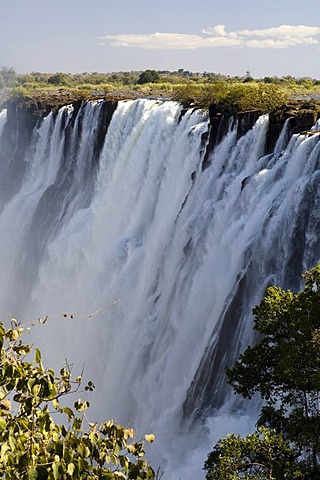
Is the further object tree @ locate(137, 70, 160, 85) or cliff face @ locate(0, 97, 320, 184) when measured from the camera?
tree @ locate(137, 70, 160, 85)

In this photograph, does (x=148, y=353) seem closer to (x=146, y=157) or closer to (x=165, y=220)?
(x=165, y=220)

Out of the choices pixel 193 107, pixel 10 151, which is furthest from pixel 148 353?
pixel 10 151

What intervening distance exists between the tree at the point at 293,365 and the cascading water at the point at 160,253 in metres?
2.29

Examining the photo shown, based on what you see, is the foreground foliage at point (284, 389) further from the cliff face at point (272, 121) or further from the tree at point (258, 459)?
the cliff face at point (272, 121)

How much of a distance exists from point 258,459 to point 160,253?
1395 centimetres

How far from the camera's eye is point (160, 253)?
21922 mm

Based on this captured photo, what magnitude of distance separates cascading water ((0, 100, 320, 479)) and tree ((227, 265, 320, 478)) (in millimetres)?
2285

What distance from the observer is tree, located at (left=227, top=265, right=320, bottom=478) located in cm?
844

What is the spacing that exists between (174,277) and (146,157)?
7895mm

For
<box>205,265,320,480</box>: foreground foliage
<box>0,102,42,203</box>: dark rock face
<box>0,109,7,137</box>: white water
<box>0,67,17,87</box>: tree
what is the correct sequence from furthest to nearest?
1. <box>0,67,17,87</box>: tree
2. <box>0,109,7,137</box>: white water
3. <box>0,102,42,203</box>: dark rock face
4. <box>205,265,320,480</box>: foreground foliage

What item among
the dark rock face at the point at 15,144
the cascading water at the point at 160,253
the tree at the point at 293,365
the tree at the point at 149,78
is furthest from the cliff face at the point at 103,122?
the tree at the point at 149,78

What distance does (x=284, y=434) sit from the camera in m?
9.41

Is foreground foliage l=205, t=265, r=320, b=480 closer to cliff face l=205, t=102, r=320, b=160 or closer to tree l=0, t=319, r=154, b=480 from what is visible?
tree l=0, t=319, r=154, b=480

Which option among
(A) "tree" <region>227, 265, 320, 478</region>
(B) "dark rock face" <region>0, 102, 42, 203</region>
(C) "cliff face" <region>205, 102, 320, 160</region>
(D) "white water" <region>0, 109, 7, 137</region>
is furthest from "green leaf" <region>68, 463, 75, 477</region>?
(D) "white water" <region>0, 109, 7, 137</region>
